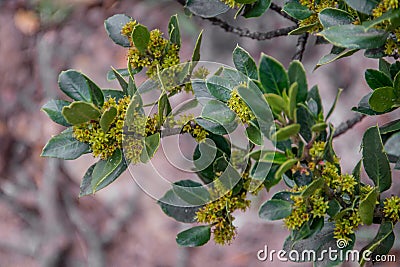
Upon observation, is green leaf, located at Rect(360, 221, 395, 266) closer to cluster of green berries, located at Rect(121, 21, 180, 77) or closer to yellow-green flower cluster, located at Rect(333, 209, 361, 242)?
yellow-green flower cluster, located at Rect(333, 209, 361, 242)

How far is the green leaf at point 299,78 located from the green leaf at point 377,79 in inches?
6.8

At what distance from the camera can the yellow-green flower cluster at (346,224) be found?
79cm

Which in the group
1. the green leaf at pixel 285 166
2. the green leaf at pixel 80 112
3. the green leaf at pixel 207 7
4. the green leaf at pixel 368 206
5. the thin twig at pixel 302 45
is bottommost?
the green leaf at pixel 285 166

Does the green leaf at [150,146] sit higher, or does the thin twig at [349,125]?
the thin twig at [349,125]

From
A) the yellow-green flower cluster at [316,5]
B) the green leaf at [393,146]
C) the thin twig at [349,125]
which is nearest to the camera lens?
the yellow-green flower cluster at [316,5]

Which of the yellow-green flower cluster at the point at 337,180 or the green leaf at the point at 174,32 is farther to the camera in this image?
the green leaf at the point at 174,32

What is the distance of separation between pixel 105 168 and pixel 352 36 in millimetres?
382

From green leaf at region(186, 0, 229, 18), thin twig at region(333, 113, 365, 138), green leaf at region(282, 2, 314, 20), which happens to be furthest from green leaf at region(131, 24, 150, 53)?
thin twig at region(333, 113, 365, 138)

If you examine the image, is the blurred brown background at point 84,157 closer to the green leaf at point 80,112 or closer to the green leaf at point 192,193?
the green leaf at point 192,193

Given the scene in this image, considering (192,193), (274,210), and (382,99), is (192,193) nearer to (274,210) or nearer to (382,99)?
(274,210)

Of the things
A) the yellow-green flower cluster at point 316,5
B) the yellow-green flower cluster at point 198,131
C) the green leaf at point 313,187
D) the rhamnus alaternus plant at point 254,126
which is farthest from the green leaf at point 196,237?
the yellow-green flower cluster at point 316,5

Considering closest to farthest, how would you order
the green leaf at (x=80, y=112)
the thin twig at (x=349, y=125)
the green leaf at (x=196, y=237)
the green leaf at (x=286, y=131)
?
the green leaf at (x=286, y=131) → the green leaf at (x=80, y=112) → the green leaf at (x=196, y=237) → the thin twig at (x=349, y=125)

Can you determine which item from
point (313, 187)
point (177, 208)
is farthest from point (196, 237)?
point (313, 187)

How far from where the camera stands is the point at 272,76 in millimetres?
667
